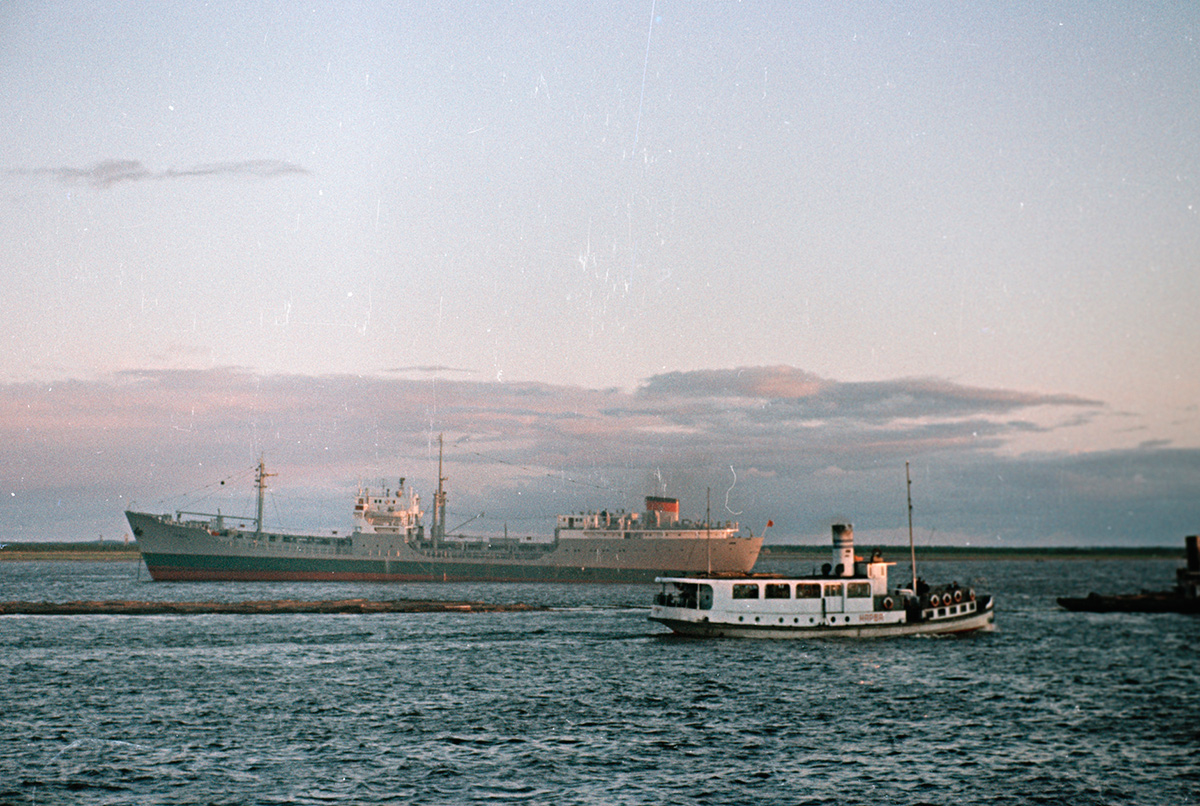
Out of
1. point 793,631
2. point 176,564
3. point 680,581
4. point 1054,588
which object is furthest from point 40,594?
point 1054,588

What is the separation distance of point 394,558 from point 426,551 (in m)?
4.79

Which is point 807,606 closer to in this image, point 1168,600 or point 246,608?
point 1168,600

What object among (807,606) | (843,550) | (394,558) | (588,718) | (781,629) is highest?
(843,550)

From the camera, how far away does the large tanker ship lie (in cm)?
13300

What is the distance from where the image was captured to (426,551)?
139 meters

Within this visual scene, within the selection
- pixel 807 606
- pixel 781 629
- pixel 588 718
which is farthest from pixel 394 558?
pixel 588 718

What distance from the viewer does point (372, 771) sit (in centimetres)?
2914

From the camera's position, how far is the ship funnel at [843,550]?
199 feet

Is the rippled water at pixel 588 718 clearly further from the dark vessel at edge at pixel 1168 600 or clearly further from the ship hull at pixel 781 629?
the dark vessel at edge at pixel 1168 600

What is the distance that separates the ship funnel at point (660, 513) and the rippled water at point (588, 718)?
70.4 m

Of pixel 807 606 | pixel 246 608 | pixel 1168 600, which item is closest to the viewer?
pixel 807 606

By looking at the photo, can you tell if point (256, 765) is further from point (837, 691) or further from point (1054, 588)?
point (1054, 588)

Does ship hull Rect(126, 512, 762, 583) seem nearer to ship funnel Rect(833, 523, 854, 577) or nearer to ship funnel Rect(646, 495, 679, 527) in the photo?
ship funnel Rect(646, 495, 679, 527)

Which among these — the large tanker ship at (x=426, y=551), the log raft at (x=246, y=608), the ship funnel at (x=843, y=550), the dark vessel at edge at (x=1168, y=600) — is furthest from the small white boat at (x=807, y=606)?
the large tanker ship at (x=426, y=551)
